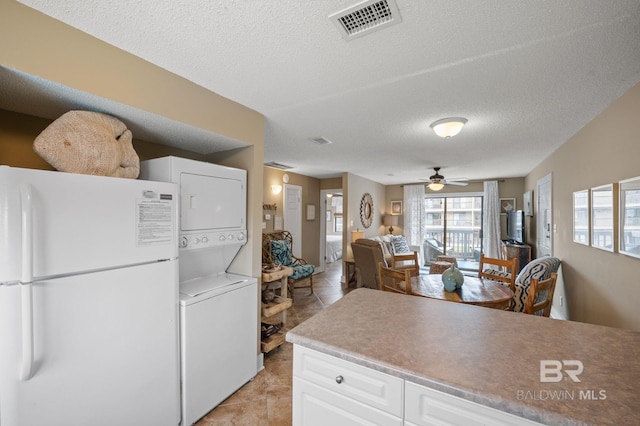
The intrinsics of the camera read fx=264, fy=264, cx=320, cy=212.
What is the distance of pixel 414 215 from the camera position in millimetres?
7285

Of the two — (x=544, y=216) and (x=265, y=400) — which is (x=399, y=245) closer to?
(x=544, y=216)

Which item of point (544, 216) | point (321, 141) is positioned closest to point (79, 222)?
point (321, 141)

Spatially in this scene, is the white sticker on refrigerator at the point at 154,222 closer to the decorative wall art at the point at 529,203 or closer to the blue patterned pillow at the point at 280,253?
the blue patterned pillow at the point at 280,253

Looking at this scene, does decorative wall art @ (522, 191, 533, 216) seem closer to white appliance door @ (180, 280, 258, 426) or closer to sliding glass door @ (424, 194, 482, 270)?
sliding glass door @ (424, 194, 482, 270)

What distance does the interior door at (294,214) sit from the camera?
562 centimetres

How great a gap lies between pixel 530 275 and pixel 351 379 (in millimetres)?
2902

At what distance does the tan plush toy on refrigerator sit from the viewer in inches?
54.6

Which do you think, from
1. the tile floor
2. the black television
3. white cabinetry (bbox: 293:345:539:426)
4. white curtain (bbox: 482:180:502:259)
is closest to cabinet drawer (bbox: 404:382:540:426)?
white cabinetry (bbox: 293:345:539:426)

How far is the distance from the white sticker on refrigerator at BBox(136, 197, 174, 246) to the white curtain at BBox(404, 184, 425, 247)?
6607 mm

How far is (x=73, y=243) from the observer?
4.14 feet

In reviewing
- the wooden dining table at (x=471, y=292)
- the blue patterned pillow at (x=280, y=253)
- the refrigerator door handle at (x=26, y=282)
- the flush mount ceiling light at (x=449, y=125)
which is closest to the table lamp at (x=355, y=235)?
the blue patterned pillow at (x=280, y=253)

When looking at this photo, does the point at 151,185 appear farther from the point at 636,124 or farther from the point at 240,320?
the point at 636,124

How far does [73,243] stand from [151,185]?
0.47m

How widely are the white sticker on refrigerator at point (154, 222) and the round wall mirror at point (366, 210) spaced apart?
505 cm
